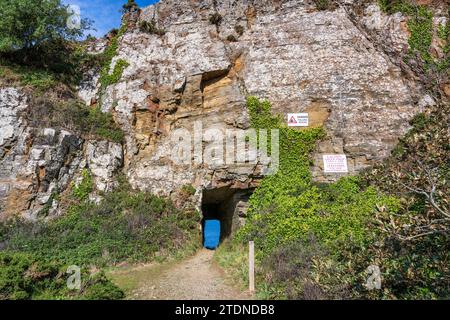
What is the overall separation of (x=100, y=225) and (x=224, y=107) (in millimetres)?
7152

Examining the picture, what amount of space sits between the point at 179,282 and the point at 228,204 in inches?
270

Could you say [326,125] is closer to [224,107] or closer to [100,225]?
[224,107]

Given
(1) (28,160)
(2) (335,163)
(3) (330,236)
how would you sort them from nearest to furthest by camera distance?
(3) (330,236) → (1) (28,160) → (2) (335,163)

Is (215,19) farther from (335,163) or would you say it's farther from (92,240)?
(92,240)

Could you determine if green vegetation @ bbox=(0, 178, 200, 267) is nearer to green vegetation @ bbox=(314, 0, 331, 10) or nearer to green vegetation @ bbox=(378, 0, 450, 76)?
green vegetation @ bbox=(314, 0, 331, 10)

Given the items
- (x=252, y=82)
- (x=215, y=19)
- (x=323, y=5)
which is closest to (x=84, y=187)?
(x=252, y=82)

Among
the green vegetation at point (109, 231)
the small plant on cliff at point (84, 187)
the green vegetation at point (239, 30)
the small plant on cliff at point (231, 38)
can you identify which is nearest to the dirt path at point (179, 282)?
the green vegetation at point (109, 231)

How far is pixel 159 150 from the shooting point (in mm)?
14703

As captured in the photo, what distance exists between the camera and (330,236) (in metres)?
10.2

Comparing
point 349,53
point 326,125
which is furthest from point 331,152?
point 349,53

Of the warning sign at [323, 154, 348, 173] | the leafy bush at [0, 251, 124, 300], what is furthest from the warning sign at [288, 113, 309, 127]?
the leafy bush at [0, 251, 124, 300]

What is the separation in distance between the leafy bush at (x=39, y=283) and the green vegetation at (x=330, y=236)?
137 inches

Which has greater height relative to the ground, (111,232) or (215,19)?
(215,19)

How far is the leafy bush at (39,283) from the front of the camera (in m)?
6.64
